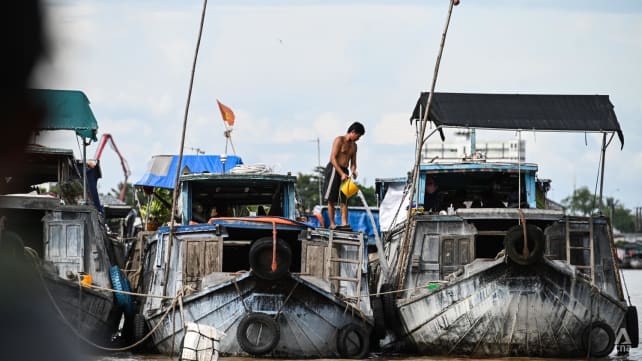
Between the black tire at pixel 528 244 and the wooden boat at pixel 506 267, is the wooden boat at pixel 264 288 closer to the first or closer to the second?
the wooden boat at pixel 506 267

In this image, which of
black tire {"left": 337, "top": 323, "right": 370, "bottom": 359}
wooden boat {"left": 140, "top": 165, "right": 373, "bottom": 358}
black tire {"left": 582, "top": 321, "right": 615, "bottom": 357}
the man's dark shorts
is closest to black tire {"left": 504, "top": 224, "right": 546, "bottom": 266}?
black tire {"left": 582, "top": 321, "right": 615, "bottom": 357}

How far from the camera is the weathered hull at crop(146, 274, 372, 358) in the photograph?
10805mm

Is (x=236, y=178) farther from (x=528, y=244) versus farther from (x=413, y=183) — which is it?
(x=528, y=244)

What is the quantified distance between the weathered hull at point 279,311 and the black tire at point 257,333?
3.5 inches

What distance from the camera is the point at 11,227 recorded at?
13.5 metres

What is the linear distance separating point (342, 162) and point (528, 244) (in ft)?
8.78

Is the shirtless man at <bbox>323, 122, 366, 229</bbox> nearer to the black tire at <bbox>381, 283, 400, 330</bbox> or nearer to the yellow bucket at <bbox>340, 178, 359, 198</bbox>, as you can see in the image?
the yellow bucket at <bbox>340, 178, 359, 198</bbox>

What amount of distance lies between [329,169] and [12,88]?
452 inches

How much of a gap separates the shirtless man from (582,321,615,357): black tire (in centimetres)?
332

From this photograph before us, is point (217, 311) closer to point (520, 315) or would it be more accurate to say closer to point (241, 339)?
point (241, 339)

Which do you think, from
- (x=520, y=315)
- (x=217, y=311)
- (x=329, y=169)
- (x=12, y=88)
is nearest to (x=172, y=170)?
(x=329, y=169)

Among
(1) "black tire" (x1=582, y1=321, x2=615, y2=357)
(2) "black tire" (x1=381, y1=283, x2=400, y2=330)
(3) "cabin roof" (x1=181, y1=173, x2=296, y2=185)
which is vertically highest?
(3) "cabin roof" (x1=181, y1=173, x2=296, y2=185)

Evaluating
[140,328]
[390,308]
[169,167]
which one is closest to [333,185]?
[390,308]

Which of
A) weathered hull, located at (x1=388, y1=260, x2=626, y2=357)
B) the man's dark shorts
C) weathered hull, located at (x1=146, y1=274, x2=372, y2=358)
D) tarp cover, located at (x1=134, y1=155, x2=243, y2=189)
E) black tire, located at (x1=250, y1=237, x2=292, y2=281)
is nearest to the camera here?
black tire, located at (x1=250, y1=237, x2=292, y2=281)
